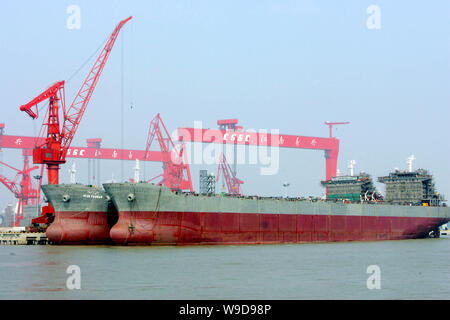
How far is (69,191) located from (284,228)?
18.0 meters

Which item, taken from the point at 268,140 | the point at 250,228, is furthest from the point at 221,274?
the point at 268,140

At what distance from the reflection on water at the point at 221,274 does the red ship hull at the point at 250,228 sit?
2583 mm

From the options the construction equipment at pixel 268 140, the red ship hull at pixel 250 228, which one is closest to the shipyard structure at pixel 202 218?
the red ship hull at pixel 250 228

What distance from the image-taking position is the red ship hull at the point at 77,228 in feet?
169

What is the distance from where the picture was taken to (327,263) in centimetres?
3669

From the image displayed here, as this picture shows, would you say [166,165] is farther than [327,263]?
Yes

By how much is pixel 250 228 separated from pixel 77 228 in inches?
542

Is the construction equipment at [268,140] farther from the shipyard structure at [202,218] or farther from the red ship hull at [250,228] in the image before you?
the red ship hull at [250,228]

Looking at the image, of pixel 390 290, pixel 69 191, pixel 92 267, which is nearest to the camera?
pixel 390 290

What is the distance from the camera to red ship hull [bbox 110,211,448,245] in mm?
46844

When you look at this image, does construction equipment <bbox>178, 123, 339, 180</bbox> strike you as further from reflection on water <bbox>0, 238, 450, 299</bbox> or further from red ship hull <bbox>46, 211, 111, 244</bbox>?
reflection on water <bbox>0, 238, 450, 299</bbox>
